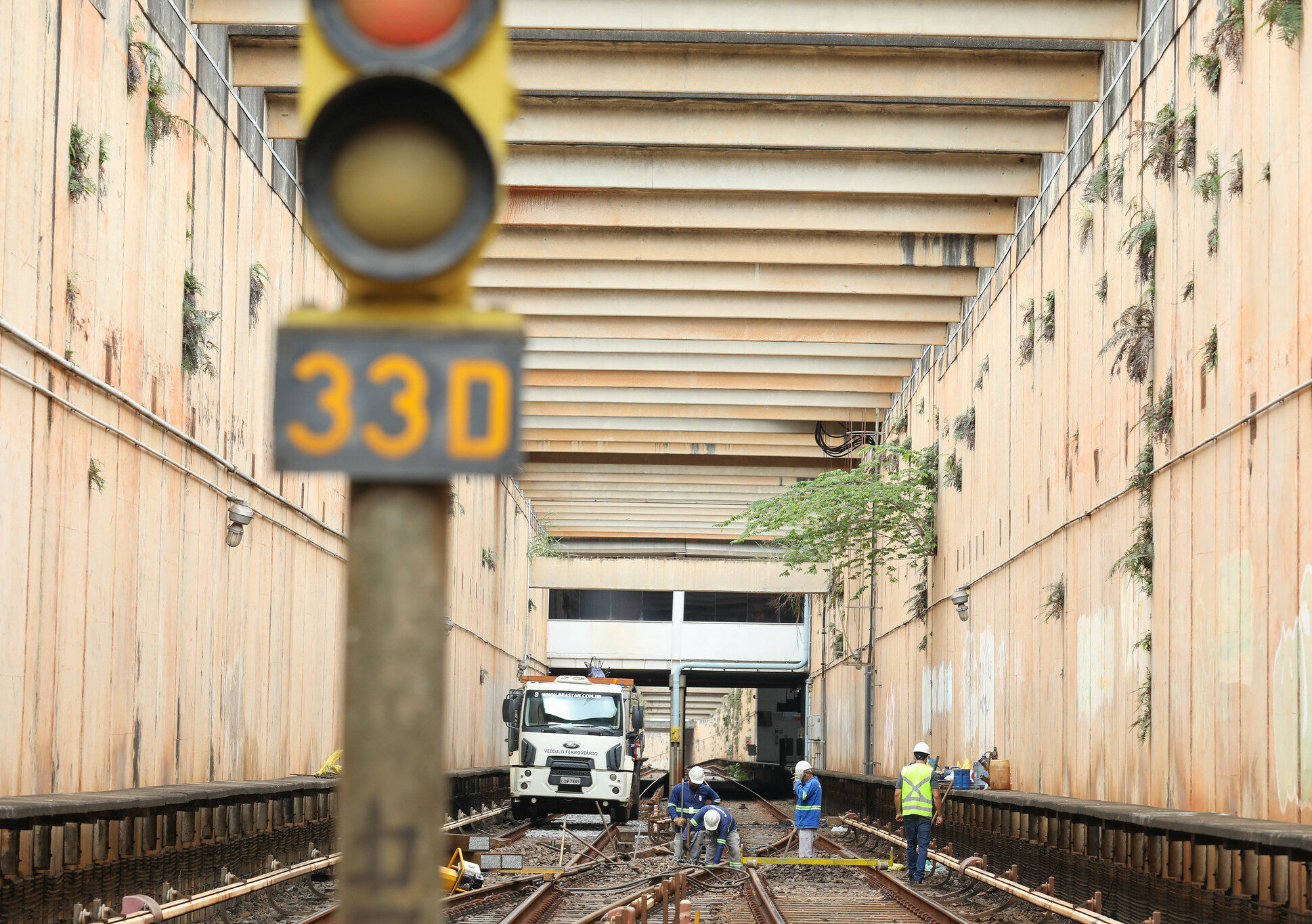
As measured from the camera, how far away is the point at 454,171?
280 cm

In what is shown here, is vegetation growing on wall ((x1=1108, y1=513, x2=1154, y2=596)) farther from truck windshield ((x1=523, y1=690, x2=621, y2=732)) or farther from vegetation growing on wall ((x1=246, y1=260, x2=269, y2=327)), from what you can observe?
truck windshield ((x1=523, y1=690, x2=621, y2=732))

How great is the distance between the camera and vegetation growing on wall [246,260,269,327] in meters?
18.1

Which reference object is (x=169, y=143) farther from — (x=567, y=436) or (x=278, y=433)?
(x=567, y=436)

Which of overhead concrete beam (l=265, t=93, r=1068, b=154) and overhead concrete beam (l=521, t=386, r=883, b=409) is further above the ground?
overhead concrete beam (l=265, t=93, r=1068, b=154)

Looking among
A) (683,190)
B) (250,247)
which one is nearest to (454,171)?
(250,247)

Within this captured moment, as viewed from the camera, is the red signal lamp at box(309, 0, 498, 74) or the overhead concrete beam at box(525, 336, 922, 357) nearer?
the red signal lamp at box(309, 0, 498, 74)

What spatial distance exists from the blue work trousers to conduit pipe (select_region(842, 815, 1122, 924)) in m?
0.35

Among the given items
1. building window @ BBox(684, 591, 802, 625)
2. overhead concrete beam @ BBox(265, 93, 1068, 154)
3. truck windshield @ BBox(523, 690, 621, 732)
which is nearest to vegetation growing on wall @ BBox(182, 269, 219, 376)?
overhead concrete beam @ BBox(265, 93, 1068, 154)

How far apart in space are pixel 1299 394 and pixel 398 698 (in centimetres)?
969

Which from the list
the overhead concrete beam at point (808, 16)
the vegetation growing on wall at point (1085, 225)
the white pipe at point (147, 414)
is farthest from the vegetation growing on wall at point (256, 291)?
the vegetation growing on wall at point (1085, 225)

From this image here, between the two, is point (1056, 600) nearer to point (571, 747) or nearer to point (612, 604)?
point (571, 747)

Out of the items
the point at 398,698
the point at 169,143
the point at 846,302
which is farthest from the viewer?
the point at 846,302

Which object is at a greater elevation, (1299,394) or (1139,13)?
(1139,13)

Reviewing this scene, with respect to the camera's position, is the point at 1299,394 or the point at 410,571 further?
the point at 1299,394
